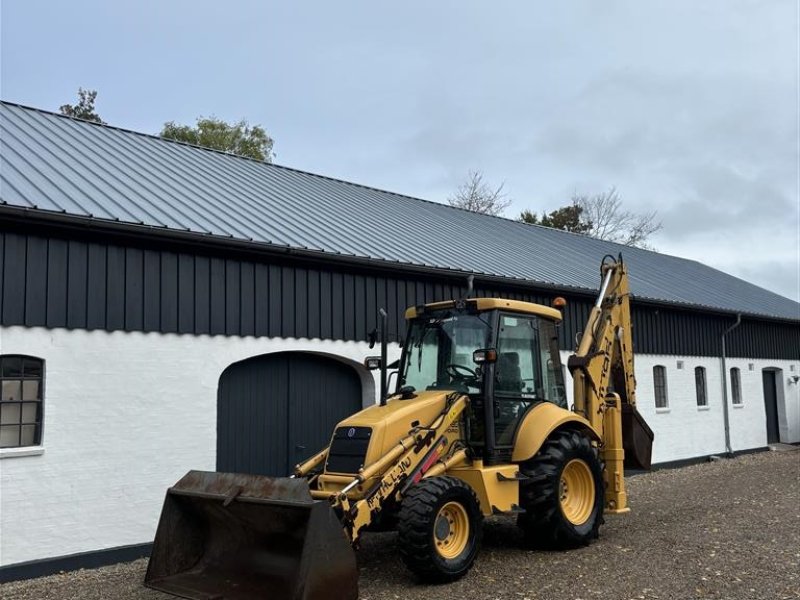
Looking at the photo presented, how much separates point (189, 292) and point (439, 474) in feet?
13.7

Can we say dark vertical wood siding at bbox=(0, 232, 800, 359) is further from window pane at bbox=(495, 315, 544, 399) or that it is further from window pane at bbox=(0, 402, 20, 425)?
window pane at bbox=(495, 315, 544, 399)

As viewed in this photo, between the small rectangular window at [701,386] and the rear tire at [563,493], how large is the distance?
11568 millimetres

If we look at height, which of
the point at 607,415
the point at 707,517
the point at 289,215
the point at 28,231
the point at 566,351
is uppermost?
the point at 289,215

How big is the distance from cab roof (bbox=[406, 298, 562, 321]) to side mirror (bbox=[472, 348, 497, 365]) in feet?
2.04

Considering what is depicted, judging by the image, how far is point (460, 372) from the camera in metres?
7.94

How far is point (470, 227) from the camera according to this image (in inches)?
705

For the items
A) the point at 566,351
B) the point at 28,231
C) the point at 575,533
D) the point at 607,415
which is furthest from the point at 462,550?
the point at 566,351

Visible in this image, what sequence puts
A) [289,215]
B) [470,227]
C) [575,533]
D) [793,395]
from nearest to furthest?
1. [575,533]
2. [289,215]
3. [470,227]
4. [793,395]

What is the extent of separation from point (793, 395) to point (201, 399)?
775 inches

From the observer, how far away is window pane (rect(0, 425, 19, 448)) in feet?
26.4

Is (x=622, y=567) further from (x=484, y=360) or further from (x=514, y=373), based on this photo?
(x=484, y=360)

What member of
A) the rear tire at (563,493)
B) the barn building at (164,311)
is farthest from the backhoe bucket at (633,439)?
the barn building at (164,311)

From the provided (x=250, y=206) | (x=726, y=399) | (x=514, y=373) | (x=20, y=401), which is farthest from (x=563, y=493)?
(x=726, y=399)

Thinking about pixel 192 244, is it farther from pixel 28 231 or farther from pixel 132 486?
pixel 132 486
